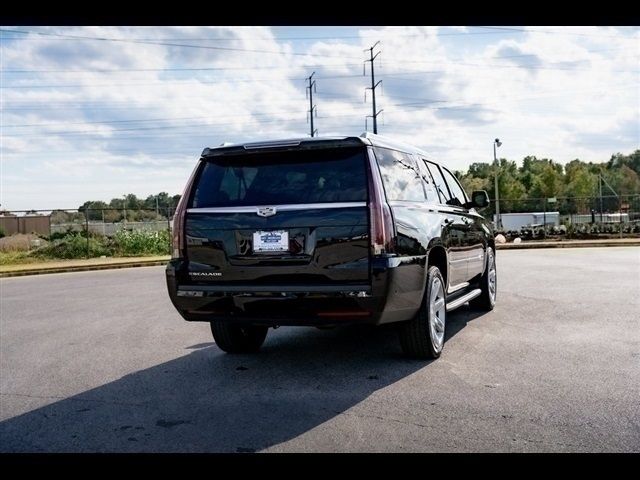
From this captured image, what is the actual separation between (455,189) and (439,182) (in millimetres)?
868

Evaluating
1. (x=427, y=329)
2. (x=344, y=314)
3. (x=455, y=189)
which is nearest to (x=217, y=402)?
(x=344, y=314)

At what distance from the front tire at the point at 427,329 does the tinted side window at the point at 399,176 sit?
779mm

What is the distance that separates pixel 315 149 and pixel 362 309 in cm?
142

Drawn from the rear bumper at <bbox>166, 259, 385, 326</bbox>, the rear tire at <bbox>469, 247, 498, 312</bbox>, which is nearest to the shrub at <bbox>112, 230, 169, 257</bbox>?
the rear tire at <bbox>469, 247, 498, 312</bbox>

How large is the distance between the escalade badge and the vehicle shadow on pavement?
1426 millimetres

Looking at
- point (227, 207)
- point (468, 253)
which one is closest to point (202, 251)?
point (227, 207)

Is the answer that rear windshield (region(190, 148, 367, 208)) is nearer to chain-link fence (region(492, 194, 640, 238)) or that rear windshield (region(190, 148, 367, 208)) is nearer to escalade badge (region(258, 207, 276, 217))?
escalade badge (region(258, 207, 276, 217))

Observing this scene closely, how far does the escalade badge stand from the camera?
509 centimetres

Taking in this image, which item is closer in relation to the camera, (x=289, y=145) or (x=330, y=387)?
(x=330, y=387)

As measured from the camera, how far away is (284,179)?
17.4 feet

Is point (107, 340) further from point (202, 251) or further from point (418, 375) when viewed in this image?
point (418, 375)

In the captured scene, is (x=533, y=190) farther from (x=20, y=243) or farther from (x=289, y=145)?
(x=289, y=145)

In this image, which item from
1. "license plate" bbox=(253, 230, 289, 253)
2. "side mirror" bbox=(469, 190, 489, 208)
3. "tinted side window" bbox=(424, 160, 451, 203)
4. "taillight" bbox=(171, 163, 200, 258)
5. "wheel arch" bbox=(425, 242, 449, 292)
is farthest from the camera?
"side mirror" bbox=(469, 190, 489, 208)

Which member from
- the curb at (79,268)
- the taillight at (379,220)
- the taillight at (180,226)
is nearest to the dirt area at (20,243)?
the curb at (79,268)
